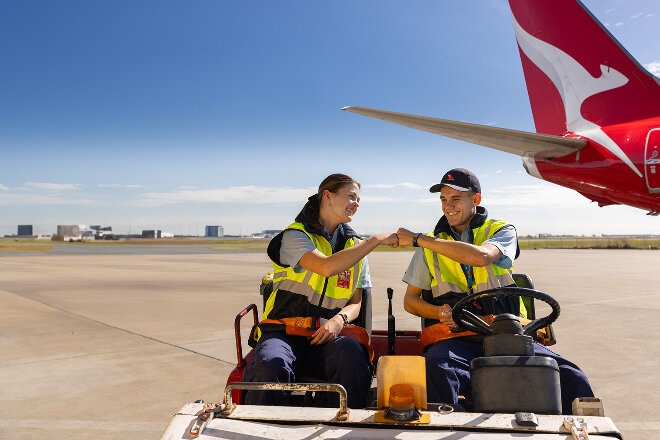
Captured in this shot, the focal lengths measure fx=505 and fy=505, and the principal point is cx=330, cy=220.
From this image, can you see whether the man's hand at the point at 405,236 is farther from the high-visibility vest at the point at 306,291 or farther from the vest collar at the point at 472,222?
the vest collar at the point at 472,222

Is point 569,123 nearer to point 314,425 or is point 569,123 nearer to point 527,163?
point 527,163

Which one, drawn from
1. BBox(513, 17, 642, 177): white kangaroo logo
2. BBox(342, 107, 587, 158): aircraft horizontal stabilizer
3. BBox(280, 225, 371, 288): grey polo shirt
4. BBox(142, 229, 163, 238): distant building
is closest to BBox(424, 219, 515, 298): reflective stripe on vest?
BBox(280, 225, 371, 288): grey polo shirt

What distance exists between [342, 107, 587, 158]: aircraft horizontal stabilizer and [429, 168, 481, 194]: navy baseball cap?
2623mm

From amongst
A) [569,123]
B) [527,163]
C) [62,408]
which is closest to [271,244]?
[62,408]

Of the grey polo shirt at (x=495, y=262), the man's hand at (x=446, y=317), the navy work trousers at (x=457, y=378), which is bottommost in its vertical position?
the navy work trousers at (x=457, y=378)

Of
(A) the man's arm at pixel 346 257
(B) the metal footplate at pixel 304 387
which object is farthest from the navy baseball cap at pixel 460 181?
(B) the metal footplate at pixel 304 387

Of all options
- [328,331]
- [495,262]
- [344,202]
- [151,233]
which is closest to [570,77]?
[495,262]

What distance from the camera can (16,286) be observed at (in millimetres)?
13523

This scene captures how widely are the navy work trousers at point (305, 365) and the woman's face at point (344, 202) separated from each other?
0.83m

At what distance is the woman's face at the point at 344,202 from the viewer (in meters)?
3.31

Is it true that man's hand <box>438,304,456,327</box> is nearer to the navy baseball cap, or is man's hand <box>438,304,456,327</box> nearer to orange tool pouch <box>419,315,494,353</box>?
orange tool pouch <box>419,315,494,353</box>

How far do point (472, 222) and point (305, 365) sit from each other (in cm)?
145

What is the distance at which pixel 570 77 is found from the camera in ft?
34.0

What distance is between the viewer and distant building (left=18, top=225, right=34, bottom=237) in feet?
570
